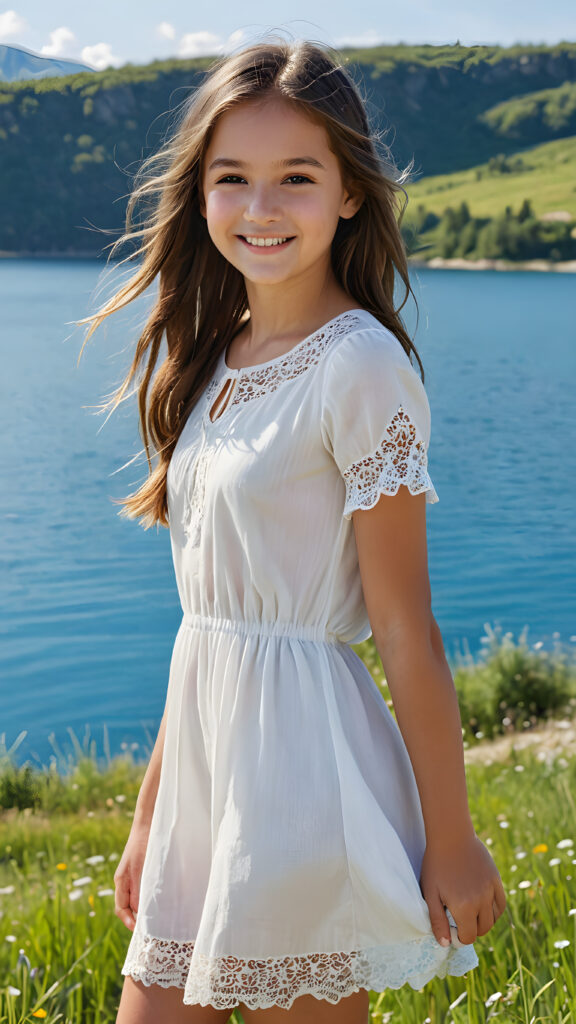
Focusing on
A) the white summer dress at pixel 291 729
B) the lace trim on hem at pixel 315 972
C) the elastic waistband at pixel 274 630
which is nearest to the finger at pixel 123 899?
the white summer dress at pixel 291 729

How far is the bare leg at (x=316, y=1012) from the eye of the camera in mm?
1187

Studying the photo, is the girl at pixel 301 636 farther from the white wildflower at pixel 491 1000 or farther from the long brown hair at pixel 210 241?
the white wildflower at pixel 491 1000

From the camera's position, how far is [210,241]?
1.59 metres

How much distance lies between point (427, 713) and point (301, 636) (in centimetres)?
19

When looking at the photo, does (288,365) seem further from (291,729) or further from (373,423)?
(291,729)

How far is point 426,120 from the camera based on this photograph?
28812mm

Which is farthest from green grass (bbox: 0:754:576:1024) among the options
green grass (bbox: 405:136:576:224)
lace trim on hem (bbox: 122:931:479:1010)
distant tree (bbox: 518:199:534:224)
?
green grass (bbox: 405:136:576:224)

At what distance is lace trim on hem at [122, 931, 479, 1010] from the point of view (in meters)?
1.16

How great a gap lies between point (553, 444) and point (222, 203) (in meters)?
22.9

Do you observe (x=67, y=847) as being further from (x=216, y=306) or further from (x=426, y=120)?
(x=426, y=120)

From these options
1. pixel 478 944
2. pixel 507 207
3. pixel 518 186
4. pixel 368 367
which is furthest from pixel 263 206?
pixel 518 186

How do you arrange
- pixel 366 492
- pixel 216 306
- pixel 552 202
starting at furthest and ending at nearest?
pixel 552 202 → pixel 216 306 → pixel 366 492


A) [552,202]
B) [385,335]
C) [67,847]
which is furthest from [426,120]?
[385,335]

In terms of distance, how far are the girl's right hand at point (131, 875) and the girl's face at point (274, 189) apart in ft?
2.56
